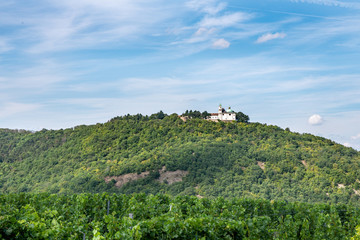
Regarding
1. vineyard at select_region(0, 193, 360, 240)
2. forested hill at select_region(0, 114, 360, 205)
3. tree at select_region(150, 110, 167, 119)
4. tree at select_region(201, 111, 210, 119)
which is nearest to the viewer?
vineyard at select_region(0, 193, 360, 240)

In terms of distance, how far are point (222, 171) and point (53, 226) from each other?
43.2 metres

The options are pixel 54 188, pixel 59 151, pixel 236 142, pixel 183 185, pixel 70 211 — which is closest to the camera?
pixel 70 211

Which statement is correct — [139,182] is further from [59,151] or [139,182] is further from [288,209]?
[288,209]

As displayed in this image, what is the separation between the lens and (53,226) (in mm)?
8977

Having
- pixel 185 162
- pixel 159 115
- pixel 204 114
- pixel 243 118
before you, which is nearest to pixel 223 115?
pixel 204 114

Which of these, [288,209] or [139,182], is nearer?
[288,209]

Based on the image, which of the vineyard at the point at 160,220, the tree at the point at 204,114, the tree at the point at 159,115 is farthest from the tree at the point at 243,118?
the vineyard at the point at 160,220

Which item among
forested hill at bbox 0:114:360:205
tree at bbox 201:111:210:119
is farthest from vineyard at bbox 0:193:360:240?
tree at bbox 201:111:210:119

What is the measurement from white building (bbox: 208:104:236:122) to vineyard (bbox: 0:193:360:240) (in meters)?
60.6

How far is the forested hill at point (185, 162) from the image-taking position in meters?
47.1

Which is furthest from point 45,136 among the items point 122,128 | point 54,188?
point 54,188

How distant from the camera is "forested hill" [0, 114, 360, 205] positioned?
47.1 metres

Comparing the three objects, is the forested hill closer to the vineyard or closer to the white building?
the white building

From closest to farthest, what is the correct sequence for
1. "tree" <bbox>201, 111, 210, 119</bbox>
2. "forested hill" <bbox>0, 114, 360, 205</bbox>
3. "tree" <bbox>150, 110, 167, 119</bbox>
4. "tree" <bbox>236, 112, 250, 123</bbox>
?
"forested hill" <bbox>0, 114, 360, 205</bbox>
"tree" <bbox>236, 112, 250, 123</bbox>
"tree" <bbox>150, 110, 167, 119</bbox>
"tree" <bbox>201, 111, 210, 119</bbox>
